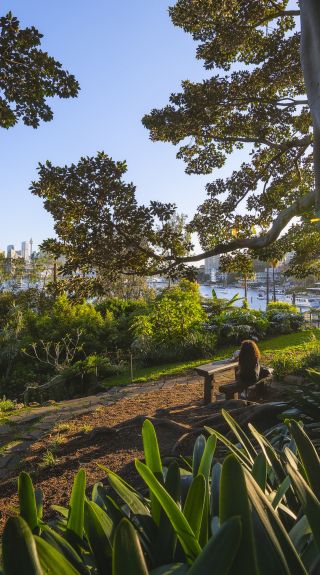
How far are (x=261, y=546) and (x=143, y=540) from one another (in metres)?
0.50

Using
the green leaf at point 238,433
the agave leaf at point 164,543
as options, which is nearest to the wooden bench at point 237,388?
the green leaf at point 238,433

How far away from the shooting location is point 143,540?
3.95ft

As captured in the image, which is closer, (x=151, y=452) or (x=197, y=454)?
(x=151, y=452)

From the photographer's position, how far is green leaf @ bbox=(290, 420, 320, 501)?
1.21 m

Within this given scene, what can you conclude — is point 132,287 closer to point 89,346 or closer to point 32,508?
point 89,346

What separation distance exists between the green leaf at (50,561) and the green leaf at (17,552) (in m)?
0.09

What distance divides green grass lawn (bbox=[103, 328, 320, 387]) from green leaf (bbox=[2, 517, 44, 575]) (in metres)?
8.25

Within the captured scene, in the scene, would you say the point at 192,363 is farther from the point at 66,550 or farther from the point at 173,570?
the point at 173,570

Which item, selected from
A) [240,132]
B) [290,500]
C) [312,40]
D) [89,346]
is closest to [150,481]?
[290,500]

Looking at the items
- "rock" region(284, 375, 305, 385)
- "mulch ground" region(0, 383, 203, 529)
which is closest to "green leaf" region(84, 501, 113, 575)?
"mulch ground" region(0, 383, 203, 529)

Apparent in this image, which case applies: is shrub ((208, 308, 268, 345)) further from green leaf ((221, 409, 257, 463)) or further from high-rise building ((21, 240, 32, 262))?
high-rise building ((21, 240, 32, 262))

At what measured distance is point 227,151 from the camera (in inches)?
314

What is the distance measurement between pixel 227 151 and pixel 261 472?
753cm

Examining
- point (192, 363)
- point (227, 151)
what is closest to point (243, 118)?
point (227, 151)
